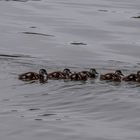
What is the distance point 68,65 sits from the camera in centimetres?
1536

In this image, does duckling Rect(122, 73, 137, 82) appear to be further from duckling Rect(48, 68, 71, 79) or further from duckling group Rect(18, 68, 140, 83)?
duckling Rect(48, 68, 71, 79)

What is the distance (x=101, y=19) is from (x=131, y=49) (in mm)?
4911

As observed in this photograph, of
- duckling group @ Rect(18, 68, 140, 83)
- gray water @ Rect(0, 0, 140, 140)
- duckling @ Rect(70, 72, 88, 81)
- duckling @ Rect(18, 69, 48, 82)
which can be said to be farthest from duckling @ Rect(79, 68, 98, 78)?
duckling @ Rect(18, 69, 48, 82)

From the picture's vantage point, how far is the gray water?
422 inches

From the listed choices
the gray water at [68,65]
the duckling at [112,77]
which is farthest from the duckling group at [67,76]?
the gray water at [68,65]

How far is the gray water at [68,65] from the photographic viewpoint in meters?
10.7

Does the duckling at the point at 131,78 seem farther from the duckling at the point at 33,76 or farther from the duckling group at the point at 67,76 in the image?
the duckling at the point at 33,76

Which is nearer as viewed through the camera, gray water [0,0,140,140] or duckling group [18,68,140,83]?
gray water [0,0,140,140]

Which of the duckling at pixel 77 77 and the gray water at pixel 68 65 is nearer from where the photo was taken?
the gray water at pixel 68 65

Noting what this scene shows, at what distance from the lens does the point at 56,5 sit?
1016 inches

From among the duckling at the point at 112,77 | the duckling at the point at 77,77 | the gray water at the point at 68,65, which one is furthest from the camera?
the duckling at the point at 112,77

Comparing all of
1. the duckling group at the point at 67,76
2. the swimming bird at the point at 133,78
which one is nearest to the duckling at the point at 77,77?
the duckling group at the point at 67,76

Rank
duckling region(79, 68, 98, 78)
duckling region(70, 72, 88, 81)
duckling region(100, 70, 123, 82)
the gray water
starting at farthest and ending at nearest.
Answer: duckling region(79, 68, 98, 78) → duckling region(100, 70, 123, 82) → duckling region(70, 72, 88, 81) → the gray water

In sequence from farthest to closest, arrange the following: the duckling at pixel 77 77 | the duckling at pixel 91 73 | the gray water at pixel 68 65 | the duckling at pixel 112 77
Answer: the duckling at pixel 91 73 < the duckling at pixel 112 77 < the duckling at pixel 77 77 < the gray water at pixel 68 65
